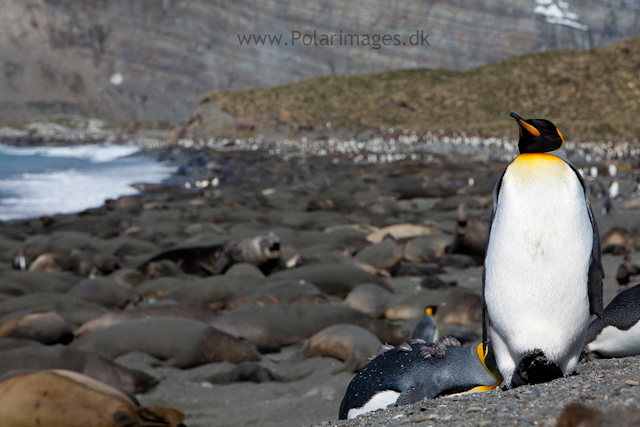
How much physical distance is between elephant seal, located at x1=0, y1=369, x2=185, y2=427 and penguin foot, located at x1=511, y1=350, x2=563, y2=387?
78.9 inches

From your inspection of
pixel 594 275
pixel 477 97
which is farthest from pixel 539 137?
pixel 477 97

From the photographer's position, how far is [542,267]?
2.74 meters

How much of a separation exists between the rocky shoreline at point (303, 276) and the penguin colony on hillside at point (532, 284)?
24cm

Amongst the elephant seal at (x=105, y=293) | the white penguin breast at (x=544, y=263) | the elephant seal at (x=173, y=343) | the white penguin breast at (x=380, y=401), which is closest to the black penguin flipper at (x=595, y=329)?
the white penguin breast at (x=544, y=263)

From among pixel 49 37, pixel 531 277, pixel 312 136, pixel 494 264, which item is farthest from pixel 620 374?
pixel 49 37

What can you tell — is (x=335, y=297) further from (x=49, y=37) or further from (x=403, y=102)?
(x=49, y=37)

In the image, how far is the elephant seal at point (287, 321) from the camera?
605 cm

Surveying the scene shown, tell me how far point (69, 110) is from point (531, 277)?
174 meters

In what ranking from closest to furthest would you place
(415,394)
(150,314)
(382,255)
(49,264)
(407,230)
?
1. (415,394)
2. (150,314)
3. (382,255)
4. (49,264)
5. (407,230)

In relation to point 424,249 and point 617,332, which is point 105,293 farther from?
point 617,332

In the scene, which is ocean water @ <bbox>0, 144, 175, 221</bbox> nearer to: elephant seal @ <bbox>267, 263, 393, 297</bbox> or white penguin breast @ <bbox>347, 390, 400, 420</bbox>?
elephant seal @ <bbox>267, 263, 393, 297</bbox>

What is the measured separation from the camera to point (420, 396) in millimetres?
2887

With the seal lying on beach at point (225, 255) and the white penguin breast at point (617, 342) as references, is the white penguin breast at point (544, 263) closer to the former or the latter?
the white penguin breast at point (617, 342)

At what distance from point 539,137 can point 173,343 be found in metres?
3.94
